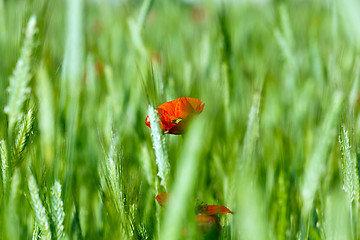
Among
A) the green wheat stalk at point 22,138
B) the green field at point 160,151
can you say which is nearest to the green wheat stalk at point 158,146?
the green field at point 160,151

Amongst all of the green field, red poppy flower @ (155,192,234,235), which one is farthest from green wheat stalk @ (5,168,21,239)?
red poppy flower @ (155,192,234,235)

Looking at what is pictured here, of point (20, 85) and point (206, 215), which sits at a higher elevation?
point (20, 85)

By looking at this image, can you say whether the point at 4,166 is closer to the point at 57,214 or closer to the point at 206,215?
the point at 57,214

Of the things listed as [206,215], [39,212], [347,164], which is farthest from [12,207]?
[347,164]

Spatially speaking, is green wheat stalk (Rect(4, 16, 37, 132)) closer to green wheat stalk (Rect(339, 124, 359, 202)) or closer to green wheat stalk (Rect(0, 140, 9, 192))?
green wheat stalk (Rect(0, 140, 9, 192))

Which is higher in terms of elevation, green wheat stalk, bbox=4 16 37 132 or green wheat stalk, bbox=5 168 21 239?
green wheat stalk, bbox=4 16 37 132

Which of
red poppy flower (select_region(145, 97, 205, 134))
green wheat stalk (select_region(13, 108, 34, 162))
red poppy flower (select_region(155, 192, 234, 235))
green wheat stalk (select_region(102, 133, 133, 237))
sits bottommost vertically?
red poppy flower (select_region(155, 192, 234, 235))
